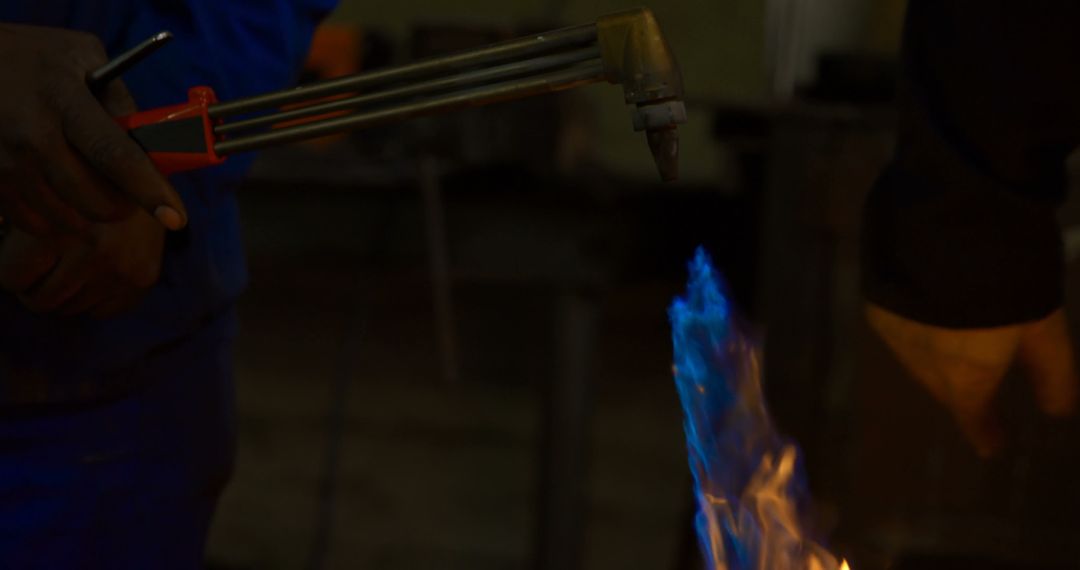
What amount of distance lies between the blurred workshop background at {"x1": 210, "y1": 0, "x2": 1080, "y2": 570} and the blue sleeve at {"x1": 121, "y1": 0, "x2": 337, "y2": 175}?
616mm

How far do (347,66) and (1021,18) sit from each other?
3.57ft

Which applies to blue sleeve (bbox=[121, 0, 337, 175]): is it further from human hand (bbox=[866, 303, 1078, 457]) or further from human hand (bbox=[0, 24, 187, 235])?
human hand (bbox=[866, 303, 1078, 457])

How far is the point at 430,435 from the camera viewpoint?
98.7 inches

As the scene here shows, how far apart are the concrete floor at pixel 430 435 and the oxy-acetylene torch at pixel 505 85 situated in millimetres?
1626

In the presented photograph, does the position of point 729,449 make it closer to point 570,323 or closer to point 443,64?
point 443,64

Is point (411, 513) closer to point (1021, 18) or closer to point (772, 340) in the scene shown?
point (772, 340)

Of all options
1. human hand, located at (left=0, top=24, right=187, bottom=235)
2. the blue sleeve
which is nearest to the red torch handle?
human hand, located at (left=0, top=24, right=187, bottom=235)

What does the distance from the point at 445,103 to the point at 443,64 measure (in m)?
0.02

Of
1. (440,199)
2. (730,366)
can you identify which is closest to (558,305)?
(440,199)

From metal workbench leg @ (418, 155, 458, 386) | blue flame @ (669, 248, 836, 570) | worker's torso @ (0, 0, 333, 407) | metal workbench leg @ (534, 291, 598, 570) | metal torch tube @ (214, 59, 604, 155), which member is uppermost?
metal torch tube @ (214, 59, 604, 155)

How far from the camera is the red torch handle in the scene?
69 centimetres

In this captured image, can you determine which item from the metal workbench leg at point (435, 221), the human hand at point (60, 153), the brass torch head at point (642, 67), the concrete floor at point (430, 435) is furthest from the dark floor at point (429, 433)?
the brass torch head at point (642, 67)

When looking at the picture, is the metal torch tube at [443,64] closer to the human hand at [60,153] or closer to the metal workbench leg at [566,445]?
the human hand at [60,153]

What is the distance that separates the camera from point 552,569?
1.82 meters
